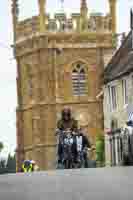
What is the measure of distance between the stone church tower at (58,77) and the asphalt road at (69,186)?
77.5 m

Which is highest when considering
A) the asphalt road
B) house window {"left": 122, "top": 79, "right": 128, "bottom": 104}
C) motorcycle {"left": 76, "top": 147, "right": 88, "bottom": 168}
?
house window {"left": 122, "top": 79, "right": 128, "bottom": 104}

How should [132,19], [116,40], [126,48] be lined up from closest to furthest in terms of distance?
[132,19]
[126,48]
[116,40]

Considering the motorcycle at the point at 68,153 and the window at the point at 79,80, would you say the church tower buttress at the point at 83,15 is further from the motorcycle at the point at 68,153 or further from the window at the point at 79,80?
the motorcycle at the point at 68,153

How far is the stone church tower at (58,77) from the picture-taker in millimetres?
99875

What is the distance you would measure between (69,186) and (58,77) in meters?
82.4

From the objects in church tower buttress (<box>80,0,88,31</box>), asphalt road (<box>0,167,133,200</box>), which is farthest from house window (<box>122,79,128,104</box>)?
asphalt road (<box>0,167,133,200</box>)

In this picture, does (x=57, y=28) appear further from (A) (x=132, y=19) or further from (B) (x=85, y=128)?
(A) (x=132, y=19)

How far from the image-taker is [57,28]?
102250mm

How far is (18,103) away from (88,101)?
6.12 metres

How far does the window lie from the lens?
3969 inches

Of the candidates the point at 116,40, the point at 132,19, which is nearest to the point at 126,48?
the point at 132,19

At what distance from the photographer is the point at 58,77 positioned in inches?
3962

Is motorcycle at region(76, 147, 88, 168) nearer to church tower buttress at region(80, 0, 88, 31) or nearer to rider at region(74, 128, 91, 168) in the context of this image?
rider at region(74, 128, 91, 168)

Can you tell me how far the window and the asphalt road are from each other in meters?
78.6
